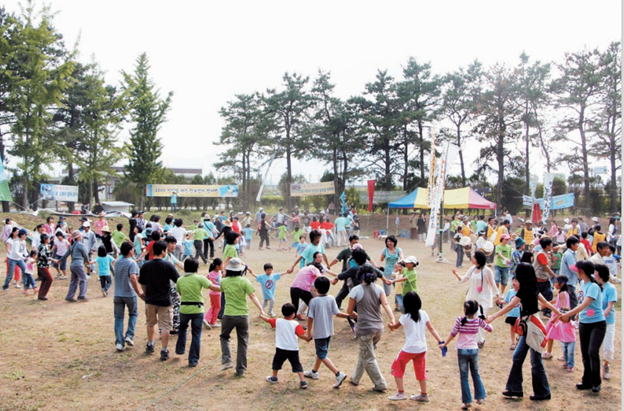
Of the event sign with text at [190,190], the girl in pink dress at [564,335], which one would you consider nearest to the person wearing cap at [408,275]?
the girl in pink dress at [564,335]

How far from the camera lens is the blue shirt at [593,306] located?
5.41 meters

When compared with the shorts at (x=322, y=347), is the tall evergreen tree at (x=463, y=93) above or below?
above

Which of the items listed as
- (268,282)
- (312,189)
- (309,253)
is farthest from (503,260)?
(312,189)

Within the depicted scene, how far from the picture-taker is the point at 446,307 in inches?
391

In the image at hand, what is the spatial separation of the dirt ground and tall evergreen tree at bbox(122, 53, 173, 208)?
84.3ft

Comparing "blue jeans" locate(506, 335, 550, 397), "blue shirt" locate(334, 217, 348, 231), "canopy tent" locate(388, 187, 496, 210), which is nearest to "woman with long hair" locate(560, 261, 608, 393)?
"blue jeans" locate(506, 335, 550, 397)

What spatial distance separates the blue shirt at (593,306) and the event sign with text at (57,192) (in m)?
29.1

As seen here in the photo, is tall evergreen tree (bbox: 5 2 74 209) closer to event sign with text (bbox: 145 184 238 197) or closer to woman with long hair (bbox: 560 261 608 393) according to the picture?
event sign with text (bbox: 145 184 238 197)

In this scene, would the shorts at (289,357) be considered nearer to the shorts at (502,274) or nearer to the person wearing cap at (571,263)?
the person wearing cap at (571,263)

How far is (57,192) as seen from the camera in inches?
1102

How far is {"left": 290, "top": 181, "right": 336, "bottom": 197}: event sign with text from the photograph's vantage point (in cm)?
3347

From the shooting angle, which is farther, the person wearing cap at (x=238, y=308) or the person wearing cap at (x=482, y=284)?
the person wearing cap at (x=482, y=284)

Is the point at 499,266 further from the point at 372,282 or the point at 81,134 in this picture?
the point at 81,134

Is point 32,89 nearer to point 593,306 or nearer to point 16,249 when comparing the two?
point 16,249
